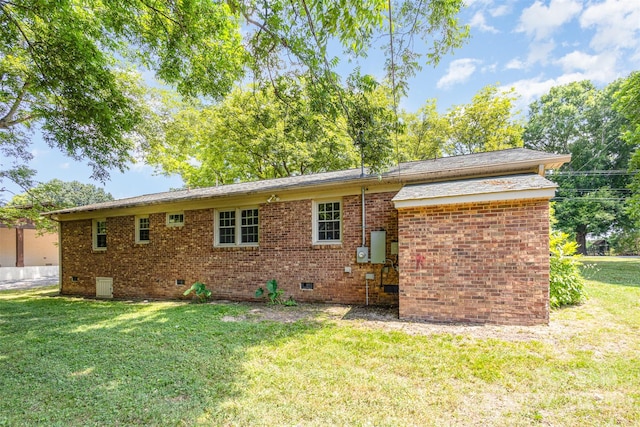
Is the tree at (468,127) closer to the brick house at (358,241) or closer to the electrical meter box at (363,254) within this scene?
the brick house at (358,241)

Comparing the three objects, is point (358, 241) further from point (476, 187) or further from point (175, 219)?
point (175, 219)

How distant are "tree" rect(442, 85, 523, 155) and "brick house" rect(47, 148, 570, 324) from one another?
1473cm

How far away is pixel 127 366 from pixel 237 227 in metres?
5.79

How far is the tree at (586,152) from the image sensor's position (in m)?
27.2

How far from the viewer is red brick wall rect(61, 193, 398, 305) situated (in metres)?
7.98

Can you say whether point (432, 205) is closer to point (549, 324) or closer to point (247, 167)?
point (549, 324)

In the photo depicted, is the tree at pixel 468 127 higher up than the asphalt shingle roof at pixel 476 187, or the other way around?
the tree at pixel 468 127

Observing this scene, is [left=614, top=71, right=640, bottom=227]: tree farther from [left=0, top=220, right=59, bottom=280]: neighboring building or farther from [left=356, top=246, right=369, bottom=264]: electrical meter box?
[left=0, top=220, right=59, bottom=280]: neighboring building

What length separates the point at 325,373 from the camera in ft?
12.4

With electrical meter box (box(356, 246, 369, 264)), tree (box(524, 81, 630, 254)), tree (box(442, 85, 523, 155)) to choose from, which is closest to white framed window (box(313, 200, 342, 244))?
electrical meter box (box(356, 246, 369, 264))

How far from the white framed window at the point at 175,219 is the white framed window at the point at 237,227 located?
147 cm

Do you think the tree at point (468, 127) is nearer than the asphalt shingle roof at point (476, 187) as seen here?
No

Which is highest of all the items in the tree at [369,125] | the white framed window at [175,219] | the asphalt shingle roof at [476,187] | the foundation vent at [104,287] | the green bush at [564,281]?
the tree at [369,125]

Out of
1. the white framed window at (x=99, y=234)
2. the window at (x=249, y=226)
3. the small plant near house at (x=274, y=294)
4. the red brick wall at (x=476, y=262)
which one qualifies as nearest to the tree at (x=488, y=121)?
the red brick wall at (x=476, y=262)
